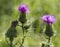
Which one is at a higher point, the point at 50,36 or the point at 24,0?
the point at 24,0

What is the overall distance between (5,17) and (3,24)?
96cm

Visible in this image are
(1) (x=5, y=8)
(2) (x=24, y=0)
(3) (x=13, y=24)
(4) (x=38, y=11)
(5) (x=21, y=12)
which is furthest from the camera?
(1) (x=5, y=8)

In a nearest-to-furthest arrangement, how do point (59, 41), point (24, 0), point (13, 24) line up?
point (13, 24) < point (59, 41) < point (24, 0)

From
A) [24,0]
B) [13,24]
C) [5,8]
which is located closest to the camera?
[13,24]

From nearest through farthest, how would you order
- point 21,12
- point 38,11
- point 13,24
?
1. point 13,24
2. point 21,12
3. point 38,11

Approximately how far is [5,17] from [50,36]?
17.5 ft

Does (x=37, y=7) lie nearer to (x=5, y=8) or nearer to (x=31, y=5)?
(x=31, y=5)

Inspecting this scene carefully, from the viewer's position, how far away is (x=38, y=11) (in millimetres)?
8688

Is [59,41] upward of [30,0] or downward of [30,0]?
downward

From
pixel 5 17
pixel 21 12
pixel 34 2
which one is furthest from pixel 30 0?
pixel 21 12

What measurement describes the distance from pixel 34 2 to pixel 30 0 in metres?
0.12

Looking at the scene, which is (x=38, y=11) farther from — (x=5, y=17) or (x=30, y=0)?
(x=5, y=17)

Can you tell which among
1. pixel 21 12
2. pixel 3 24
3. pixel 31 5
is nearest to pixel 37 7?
pixel 31 5

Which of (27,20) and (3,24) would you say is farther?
(3,24)
